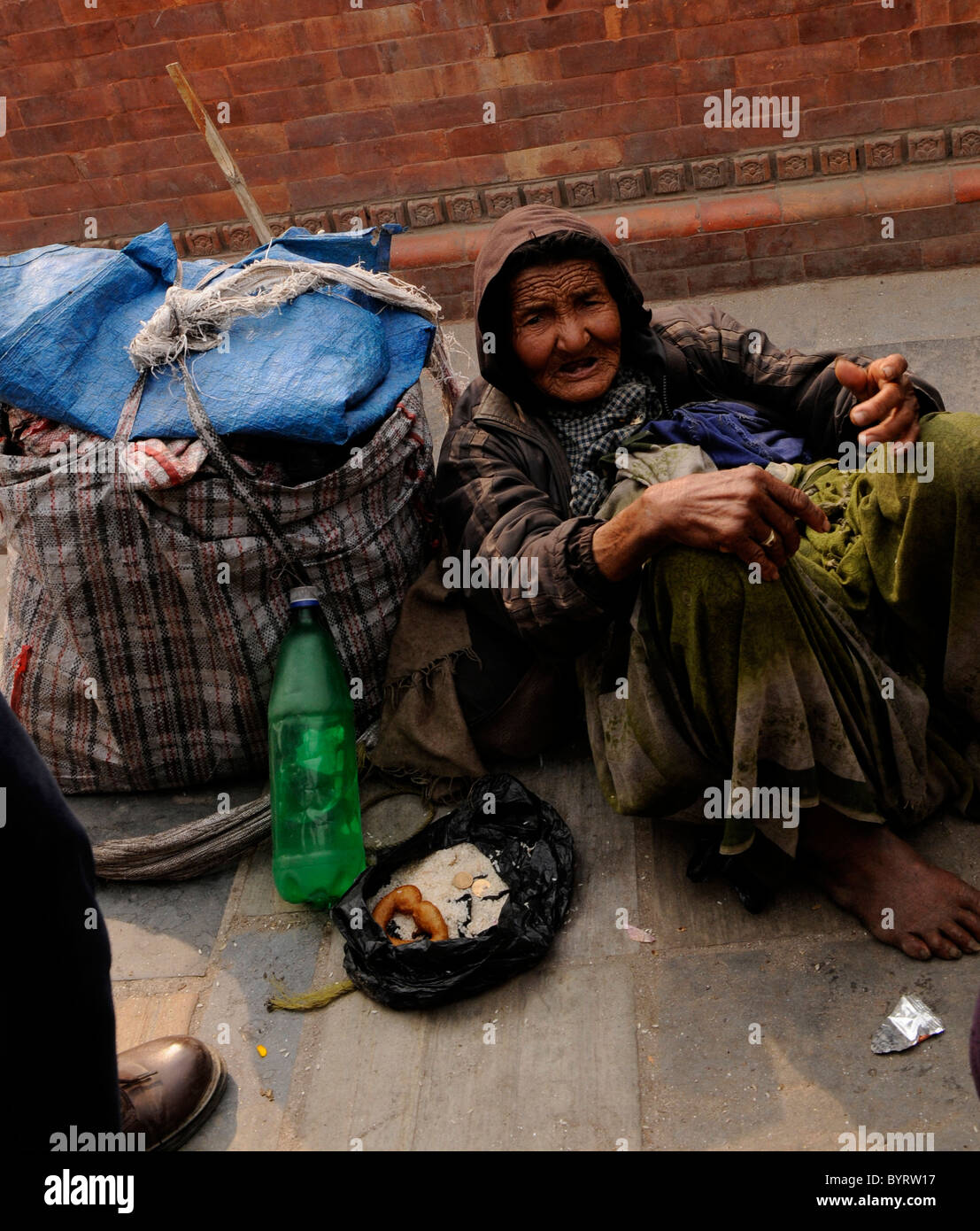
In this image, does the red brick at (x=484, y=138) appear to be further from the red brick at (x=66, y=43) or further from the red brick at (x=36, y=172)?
the red brick at (x=36, y=172)

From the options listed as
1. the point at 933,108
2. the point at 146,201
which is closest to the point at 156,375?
the point at 146,201

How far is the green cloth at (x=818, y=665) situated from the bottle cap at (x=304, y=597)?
28.2 inches

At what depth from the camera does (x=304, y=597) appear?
307 centimetres

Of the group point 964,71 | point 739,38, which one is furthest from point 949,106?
point 739,38

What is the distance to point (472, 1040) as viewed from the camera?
2.48 metres

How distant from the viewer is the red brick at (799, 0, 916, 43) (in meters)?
4.68

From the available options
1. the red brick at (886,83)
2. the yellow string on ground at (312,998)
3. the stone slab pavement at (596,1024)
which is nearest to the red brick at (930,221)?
the red brick at (886,83)

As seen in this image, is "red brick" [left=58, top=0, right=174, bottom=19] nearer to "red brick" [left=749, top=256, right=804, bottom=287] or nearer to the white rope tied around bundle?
the white rope tied around bundle

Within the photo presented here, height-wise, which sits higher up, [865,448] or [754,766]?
[865,448]

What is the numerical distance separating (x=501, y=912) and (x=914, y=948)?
842 mm

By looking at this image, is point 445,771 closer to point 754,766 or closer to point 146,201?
point 754,766

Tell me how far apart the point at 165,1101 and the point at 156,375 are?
65.1 inches

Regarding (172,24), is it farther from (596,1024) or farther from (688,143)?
(596,1024)

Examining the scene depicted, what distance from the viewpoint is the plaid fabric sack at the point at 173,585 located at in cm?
292
